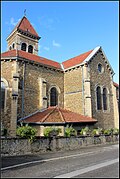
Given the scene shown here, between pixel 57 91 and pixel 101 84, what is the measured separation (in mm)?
6121

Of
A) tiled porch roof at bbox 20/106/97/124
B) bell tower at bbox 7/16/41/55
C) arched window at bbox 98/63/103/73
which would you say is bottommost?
tiled porch roof at bbox 20/106/97/124

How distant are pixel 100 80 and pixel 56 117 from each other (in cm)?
961

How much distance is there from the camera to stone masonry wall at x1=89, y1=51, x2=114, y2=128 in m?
23.3

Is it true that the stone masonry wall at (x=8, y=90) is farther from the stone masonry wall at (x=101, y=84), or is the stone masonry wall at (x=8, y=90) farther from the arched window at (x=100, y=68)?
the arched window at (x=100, y=68)

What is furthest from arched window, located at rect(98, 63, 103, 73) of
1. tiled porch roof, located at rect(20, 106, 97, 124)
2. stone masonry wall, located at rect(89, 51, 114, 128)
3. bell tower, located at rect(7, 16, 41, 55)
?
bell tower, located at rect(7, 16, 41, 55)

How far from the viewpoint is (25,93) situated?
2064cm

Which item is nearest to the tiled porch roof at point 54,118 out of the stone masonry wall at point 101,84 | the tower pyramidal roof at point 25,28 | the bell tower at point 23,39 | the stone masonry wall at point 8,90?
the stone masonry wall at point 8,90

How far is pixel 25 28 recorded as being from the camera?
35.4 m

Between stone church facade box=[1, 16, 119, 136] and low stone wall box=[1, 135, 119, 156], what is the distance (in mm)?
2432

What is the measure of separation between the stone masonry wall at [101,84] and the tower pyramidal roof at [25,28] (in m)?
14.8

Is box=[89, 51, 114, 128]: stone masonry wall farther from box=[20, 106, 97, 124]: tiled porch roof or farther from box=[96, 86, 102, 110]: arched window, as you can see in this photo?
box=[20, 106, 97, 124]: tiled porch roof

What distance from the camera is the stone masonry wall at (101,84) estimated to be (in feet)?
76.4

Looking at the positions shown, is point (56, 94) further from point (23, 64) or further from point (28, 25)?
point (28, 25)

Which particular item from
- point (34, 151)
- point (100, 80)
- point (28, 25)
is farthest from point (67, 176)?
point (28, 25)
